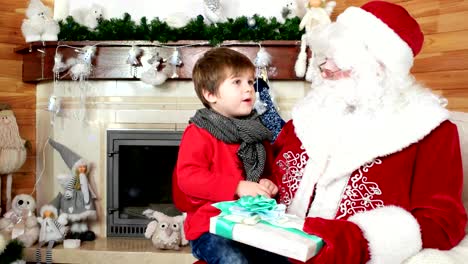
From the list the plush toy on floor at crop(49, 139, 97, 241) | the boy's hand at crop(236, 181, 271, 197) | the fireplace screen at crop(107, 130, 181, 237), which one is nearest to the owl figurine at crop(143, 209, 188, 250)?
the fireplace screen at crop(107, 130, 181, 237)

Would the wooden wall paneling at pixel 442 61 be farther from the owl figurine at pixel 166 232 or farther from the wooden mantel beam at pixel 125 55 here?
the owl figurine at pixel 166 232

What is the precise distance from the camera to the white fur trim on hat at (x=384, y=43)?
157 centimetres

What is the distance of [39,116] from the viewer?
3.54 meters

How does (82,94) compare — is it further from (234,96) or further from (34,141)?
(234,96)

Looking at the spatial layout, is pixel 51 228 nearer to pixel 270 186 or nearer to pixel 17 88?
pixel 17 88

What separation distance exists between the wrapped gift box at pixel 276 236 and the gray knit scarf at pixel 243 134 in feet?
1.23

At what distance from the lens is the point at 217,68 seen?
1.69 metres

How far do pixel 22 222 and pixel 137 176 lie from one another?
745mm

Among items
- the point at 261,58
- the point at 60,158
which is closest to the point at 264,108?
the point at 261,58

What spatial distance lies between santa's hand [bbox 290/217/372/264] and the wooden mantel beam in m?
1.96

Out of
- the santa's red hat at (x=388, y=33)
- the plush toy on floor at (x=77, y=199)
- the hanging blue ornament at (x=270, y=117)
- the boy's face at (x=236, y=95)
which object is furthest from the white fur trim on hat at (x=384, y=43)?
the plush toy on floor at (x=77, y=199)

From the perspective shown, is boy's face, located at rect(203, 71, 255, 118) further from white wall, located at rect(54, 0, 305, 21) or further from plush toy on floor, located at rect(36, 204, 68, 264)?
plush toy on floor, located at rect(36, 204, 68, 264)

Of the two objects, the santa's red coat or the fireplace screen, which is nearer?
the santa's red coat

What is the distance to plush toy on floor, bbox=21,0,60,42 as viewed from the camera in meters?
3.29
